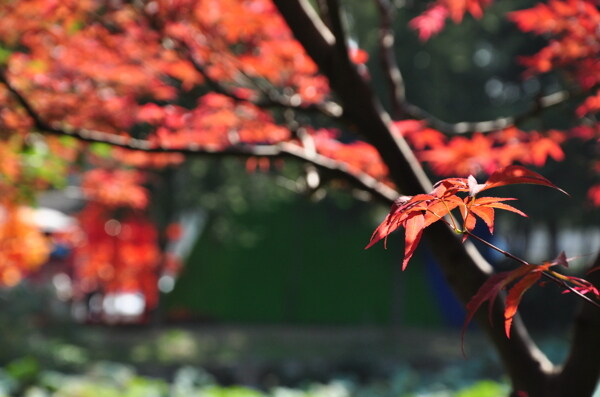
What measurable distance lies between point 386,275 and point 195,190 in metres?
5.20

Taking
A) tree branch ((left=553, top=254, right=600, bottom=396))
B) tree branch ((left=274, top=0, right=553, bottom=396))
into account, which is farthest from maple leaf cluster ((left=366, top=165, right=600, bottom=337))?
tree branch ((left=274, top=0, right=553, bottom=396))

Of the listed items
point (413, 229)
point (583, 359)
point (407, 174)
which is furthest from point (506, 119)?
point (413, 229)

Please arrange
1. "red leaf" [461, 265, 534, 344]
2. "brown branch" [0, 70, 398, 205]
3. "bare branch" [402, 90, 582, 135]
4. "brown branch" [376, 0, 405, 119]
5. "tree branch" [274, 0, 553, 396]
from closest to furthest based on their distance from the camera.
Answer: "red leaf" [461, 265, 534, 344], "tree branch" [274, 0, 553, 396], "brown branch" [0, 70, 398, 205], "bare branch" [402, 90, 582, 135], "brown branch" [376, 0, 405, 119]

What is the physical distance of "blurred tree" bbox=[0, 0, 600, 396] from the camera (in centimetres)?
271

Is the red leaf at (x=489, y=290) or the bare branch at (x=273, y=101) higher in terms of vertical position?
the bare branch at (x=273, y=101)

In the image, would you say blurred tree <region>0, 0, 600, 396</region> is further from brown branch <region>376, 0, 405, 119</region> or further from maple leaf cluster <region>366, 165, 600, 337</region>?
maple leaf cluster <region>366, 165, 600, 337</region>

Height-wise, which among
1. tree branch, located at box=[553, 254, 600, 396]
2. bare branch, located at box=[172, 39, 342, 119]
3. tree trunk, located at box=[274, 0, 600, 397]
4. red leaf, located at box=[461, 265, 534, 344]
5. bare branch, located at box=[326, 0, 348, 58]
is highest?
bare branch, located at box=[172, 39, 342, 119]

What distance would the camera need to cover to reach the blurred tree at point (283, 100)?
2.71 m

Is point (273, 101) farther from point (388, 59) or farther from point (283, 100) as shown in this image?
point (388, 59)

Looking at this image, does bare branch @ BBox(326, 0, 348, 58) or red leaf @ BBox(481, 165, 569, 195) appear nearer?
red leaf @ BBox(481, 165, 569, 195)

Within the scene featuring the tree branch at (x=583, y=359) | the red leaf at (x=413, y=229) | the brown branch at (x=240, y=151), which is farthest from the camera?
the brown branch at (x=240, y=151)

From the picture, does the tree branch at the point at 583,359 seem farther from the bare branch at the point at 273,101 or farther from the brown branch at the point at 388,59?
the brown branch at the point at 388,59

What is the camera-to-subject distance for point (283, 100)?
3.46 meters

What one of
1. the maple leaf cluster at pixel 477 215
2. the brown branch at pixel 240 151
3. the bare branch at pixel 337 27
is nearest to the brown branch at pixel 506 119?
the brown branch at pixel 240 151
